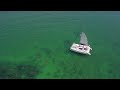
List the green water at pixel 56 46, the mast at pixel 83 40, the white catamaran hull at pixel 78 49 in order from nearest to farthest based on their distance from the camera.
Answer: the green water at pixel 56 46, the white catamaran hull at pixel 78 49, the mast at pixel 83 40

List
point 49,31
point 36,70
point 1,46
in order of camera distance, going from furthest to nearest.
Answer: point 49,31
point 1,46
point 36,70

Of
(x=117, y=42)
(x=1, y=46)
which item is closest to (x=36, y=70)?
(x=1, y=46)

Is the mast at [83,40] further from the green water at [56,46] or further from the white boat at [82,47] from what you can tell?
the green water at [56,46]

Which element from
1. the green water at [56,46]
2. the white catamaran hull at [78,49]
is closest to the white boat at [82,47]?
the white catamaran hull at [78,49]

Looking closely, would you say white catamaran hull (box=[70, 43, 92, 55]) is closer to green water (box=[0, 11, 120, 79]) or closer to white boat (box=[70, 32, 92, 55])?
white boat (box=[70, 32, 92, 55])

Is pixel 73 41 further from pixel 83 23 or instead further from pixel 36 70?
pixel 36 70

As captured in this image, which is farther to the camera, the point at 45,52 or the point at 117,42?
the point at 117,42
